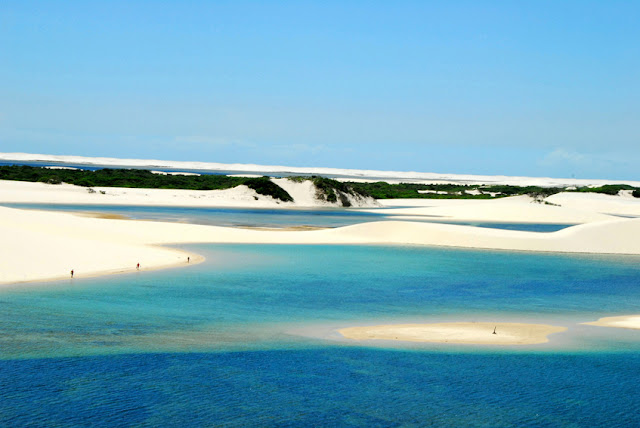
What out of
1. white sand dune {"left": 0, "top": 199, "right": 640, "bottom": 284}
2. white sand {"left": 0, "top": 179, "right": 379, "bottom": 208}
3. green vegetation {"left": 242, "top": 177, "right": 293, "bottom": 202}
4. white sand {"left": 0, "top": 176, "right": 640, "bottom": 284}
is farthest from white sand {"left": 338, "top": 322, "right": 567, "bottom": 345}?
green vegetation {"left": 242, "top": 177, "right": 293, "bottom": 202}

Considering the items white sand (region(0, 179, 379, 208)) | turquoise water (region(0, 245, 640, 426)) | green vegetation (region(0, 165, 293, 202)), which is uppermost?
green vegetation (region(0, 165, 293, 202))

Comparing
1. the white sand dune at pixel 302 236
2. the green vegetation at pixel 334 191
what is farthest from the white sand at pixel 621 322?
the green vegetation at pixel 334 191

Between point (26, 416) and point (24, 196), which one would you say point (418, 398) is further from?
point (24, 196)

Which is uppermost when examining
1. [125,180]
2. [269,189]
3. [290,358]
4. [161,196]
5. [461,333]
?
[269,189]

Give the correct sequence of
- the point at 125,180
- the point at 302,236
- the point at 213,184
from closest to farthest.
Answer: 1. the point at 302,236
2. the point at 213,184
3. the point at 125,180

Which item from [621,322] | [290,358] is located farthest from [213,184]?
[290,358]

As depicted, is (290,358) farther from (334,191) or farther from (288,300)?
(334,191)

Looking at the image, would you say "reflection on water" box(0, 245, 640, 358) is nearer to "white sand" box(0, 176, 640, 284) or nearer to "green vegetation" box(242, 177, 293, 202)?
"white sand" box(0, 176, 640, 284)
